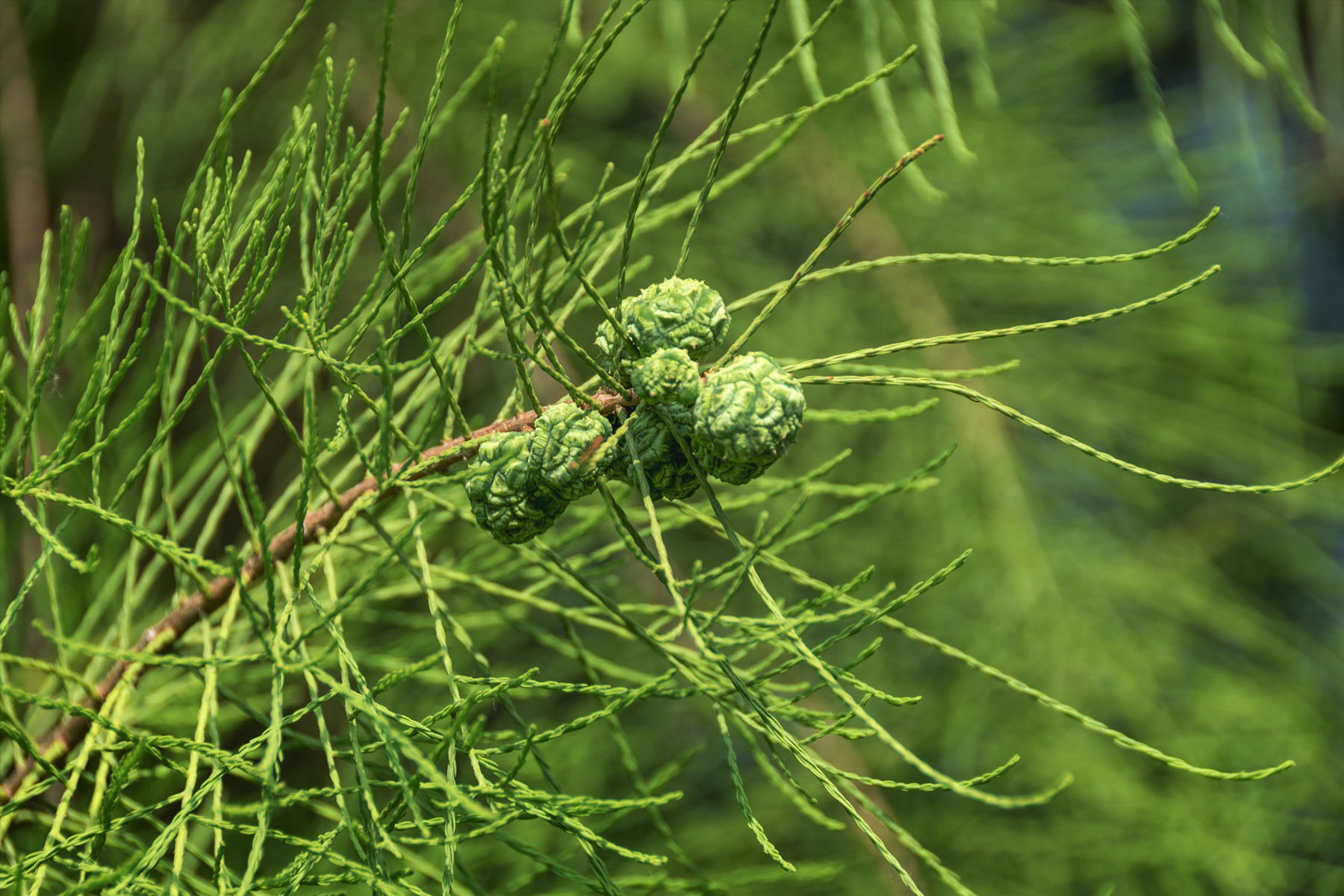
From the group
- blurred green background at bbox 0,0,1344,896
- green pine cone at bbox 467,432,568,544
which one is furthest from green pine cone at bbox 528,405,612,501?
blurred green background at bbox 0,0,1344,896

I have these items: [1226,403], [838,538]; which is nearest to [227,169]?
[838,538]

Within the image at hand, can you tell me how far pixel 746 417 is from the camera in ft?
1.51

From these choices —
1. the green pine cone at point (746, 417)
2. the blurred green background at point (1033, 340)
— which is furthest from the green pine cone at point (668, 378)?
the blurred green background at point (1033, 340)

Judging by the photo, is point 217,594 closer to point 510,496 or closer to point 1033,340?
point 510,496

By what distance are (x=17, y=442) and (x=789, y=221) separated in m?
1.18

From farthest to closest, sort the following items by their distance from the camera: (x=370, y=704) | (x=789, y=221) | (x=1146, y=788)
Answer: (x=789, y=221), (x=1146, y=788), (x=370, y=704)

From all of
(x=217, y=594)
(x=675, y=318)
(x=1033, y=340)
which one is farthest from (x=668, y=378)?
(x=1033, y=340)

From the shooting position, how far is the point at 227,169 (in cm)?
49

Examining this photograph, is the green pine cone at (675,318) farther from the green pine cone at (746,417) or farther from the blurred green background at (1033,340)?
the blurred green background at (1033,340)

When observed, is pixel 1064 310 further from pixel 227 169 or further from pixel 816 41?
pixel 227 169

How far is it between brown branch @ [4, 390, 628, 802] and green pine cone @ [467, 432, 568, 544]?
47 mm

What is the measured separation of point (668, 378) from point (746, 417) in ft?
0.17

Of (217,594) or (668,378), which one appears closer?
(668,378)

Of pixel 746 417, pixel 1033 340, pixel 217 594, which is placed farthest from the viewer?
pixel 1033 340
